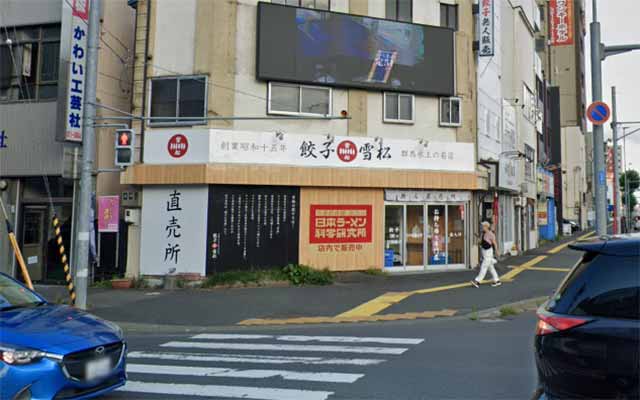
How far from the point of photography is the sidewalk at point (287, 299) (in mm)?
12180

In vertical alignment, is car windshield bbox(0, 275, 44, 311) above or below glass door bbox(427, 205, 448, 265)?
below

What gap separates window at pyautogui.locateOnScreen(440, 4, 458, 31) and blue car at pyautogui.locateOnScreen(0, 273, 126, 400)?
17275 mm

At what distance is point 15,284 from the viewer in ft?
22.5

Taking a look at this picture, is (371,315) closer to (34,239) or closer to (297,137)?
(297,137)

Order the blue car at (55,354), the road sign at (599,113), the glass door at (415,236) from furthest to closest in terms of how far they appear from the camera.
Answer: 1. the glass door at (415,236)
2. the road sign at (599,113)
3. the blue car at (55,354)

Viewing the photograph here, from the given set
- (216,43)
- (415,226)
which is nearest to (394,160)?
(415,226)

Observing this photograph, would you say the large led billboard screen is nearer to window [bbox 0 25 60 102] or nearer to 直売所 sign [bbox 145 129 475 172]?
直売所 sign [bbox 145 129 475 172]

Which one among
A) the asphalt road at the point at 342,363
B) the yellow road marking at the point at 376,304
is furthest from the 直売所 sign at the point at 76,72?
the yellow road marking at the point at 376,304

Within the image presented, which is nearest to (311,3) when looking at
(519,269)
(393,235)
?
(393,235)

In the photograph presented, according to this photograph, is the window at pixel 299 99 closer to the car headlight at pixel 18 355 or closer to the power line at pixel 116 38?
the power line at pixel 116 38

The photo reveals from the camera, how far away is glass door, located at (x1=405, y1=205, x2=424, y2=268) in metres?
18.6

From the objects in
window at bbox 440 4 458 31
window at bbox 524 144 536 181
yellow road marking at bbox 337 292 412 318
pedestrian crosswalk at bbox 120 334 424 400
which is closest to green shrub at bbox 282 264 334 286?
yellow road marking at bbox 337 292 412 318

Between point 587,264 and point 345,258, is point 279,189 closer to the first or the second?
point 345,258

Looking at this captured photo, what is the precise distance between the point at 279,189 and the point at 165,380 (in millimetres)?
10302
